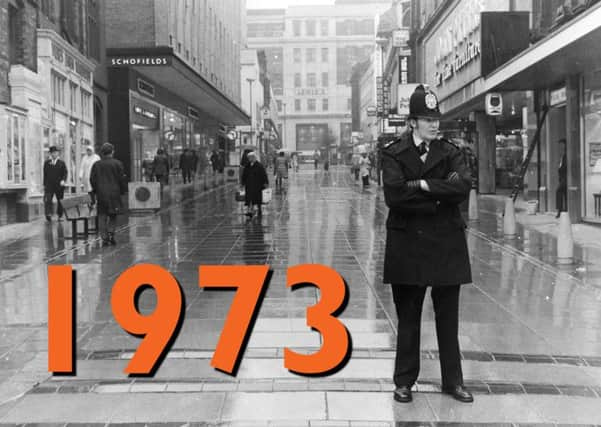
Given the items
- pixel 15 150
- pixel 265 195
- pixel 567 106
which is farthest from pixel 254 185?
pixel 567 106

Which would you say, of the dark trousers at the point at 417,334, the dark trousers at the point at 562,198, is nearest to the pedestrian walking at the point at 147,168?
the dark trousers at the point at 562,198

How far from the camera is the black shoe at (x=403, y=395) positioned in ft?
17.4

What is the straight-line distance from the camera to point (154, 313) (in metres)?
5.81

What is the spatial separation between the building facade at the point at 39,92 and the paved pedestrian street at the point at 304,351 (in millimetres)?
6845

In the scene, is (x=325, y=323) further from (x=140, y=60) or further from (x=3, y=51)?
(x=140, y=60)

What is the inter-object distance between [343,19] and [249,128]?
102 meters

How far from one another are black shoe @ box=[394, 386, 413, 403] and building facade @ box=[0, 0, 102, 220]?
15.1 m

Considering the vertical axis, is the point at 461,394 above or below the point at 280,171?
below

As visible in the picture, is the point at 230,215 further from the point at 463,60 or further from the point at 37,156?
the point at 463,60

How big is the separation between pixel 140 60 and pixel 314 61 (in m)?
156

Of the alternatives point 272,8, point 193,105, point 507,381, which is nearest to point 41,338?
point 507,381

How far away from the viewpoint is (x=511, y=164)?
3566cm

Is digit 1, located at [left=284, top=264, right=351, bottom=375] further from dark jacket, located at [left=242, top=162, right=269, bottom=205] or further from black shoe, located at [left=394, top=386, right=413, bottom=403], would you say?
dark jacket, located at [left=242, top=162, right=269, bottom=205]

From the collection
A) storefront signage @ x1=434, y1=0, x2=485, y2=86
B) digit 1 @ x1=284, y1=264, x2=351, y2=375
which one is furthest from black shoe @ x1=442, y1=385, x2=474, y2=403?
storefront signage @ x1=434, y1=0, x2=485, y2=86
